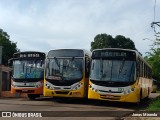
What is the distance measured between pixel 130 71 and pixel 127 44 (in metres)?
65.3

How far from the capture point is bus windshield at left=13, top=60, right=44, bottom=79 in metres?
26.2

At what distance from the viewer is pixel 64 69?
23.4m

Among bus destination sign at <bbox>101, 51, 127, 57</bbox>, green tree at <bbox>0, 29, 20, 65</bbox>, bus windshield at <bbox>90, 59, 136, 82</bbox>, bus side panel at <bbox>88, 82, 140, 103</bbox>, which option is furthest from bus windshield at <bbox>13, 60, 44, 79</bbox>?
green tree at <bbox>0, 29, 20, 65</bbox>

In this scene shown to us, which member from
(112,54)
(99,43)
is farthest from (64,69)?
(99,43)

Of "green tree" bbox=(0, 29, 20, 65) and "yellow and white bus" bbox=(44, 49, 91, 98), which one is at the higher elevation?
"green tree" bbox=(0, 29, 20, 65)

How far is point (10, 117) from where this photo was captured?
47.4ft

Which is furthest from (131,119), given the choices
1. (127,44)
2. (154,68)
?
(127,44)

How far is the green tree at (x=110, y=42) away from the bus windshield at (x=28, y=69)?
56970 mm

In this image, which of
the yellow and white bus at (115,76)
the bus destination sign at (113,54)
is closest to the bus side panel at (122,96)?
the yellow and white bus at (115,76)

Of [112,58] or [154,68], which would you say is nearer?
[112,58]

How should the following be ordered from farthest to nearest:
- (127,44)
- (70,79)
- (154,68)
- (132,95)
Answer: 1. (127,44)
2. (154,68)
3. (70,79)
4. (132,95)

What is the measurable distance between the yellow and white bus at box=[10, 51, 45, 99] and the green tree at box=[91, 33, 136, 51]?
187ft

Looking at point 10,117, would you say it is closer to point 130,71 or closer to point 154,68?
point 130,71

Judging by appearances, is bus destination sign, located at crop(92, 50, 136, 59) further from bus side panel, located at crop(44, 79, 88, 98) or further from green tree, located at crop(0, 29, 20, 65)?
green tree, located at crop(0, 29, 20, 65)
